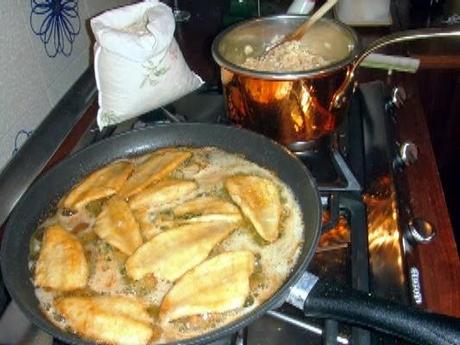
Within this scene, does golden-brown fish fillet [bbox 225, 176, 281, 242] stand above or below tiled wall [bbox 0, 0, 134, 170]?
below

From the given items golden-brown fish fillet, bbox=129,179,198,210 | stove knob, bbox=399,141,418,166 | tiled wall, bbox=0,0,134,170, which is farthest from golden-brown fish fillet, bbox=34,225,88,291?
stove knob, bbox=399,141,418,166

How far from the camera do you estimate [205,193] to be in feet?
2.70

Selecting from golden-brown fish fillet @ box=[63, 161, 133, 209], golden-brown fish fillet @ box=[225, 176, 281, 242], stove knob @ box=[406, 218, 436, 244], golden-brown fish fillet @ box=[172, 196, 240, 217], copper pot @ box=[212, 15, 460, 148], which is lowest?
stove knob @ box=[406, 218, 436, 244]

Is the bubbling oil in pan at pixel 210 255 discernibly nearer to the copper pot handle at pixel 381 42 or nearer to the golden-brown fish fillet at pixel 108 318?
the golden-brown fish fillet at pixel 108 318

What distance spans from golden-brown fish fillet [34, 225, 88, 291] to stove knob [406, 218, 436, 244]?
0.51 metres

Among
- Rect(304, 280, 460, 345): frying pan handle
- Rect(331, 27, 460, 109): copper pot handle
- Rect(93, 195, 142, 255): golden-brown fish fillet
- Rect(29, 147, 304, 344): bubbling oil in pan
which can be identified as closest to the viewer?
Rect(304, 280, 460, 345): frying pan handle

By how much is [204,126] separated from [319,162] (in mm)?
230

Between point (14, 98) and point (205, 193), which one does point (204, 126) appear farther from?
point (14, 98)

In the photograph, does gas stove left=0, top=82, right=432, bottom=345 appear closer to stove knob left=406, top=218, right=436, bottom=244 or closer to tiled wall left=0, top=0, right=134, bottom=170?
stove knob left=406, top=218, right=436, bottom=244

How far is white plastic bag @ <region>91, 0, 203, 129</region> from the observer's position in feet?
2.96

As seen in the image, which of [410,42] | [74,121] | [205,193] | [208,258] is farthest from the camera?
[410,42]

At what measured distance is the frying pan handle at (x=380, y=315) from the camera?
51 cm

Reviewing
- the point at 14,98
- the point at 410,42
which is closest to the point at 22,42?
the point at 14,98

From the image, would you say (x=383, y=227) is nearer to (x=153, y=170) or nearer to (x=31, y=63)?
(x=153, y=170)
